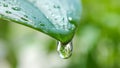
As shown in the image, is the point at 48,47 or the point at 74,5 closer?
the point at 74,5

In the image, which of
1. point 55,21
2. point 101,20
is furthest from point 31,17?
point 101,20

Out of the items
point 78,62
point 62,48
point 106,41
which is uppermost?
point 62,48

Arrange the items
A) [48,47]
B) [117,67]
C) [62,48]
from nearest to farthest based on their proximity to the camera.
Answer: [62,48] → [117,67] → [48,47]

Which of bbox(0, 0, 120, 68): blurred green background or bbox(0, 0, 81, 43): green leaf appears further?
bbox(0, 0, 120, 68): blurred green background

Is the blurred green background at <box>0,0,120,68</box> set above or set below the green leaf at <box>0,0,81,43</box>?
below

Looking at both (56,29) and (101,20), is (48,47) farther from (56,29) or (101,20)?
(56,29)

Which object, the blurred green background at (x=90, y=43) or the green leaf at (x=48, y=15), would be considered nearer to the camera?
the green leaf at (x=48, y=15)

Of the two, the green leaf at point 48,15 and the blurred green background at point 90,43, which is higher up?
the green leaf at point 48,15

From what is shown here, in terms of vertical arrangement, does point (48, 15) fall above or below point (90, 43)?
above
